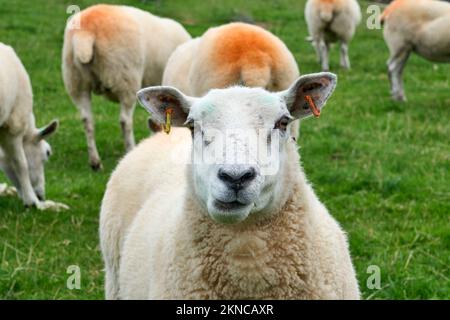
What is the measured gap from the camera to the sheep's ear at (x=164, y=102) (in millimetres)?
3826

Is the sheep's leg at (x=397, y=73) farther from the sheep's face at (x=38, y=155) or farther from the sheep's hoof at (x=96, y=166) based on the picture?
the sheep's face at (x=38, y=155)

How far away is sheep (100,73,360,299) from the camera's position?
11.1 ft

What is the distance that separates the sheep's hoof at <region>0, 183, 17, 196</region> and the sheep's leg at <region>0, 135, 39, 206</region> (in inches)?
14.6

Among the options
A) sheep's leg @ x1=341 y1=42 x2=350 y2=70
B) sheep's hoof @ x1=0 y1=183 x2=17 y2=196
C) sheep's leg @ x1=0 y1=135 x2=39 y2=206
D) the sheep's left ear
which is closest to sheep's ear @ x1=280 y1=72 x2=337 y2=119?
sheep's leg @ x1=0 y1=135 x2=39 y2=206

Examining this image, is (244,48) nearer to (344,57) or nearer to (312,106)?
(312,106)

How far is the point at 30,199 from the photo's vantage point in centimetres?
794

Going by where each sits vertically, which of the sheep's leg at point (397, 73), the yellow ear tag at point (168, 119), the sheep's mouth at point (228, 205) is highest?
the yellow ear tag at point (168, 119)

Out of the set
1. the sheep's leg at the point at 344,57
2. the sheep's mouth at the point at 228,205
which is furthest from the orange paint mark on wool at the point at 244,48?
the sheep's leg at the point at 344,57

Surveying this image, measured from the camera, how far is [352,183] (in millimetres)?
7902

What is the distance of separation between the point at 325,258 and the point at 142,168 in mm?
1408

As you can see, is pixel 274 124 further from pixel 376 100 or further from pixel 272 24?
pixel 272 24

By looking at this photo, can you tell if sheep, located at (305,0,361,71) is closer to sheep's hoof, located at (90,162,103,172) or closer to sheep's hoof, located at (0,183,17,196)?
sheep's hoof, located at (90,162,103,172)

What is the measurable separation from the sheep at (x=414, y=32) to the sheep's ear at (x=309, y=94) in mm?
8964
